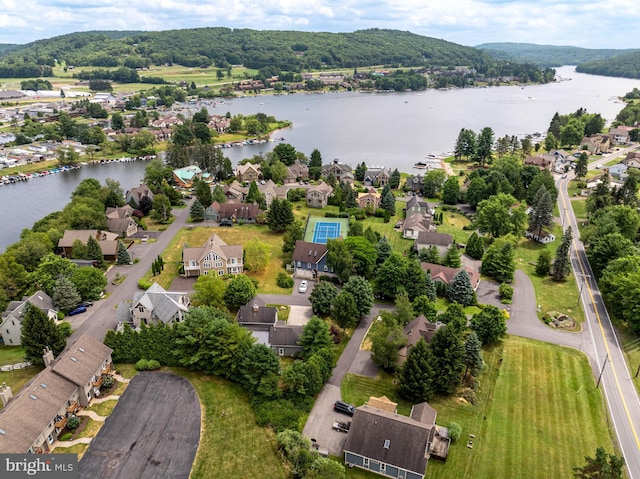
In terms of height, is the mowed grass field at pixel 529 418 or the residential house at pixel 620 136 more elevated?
the residential house at pixel 620 136

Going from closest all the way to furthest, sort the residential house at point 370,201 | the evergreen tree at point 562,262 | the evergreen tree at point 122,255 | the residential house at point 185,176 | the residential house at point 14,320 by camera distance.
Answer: the residential house at point 14,320 → the evergreen tree at point 562,262 → the evergreen tree at point 122,255 → the residential house at point 370,201 → the residential house at point 185,176

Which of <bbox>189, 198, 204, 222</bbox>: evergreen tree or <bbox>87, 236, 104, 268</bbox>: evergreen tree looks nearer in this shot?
<bbox>87, 236, 104, 268</bbox>: evergreen tree

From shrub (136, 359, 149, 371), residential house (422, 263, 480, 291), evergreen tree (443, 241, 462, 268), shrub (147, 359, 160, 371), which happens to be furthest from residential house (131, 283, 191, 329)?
evergreen tree (443, 241, 462, 268)

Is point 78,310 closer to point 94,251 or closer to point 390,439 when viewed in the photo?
point 94,251

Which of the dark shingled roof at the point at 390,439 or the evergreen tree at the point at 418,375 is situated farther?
the evergreen tree at the point at 418,375

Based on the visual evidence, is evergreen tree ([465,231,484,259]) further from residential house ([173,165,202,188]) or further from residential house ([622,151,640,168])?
residential house ([622,151,640,168])

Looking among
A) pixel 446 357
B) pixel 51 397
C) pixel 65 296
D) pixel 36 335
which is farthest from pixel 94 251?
pixel 446 357

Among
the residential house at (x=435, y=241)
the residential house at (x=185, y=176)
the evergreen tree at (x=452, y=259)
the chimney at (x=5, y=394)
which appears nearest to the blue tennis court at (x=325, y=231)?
the residential house at (x=435, y=241)

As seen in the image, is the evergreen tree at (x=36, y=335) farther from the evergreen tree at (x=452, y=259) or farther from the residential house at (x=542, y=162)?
the residential house at (x=542, y=162)
